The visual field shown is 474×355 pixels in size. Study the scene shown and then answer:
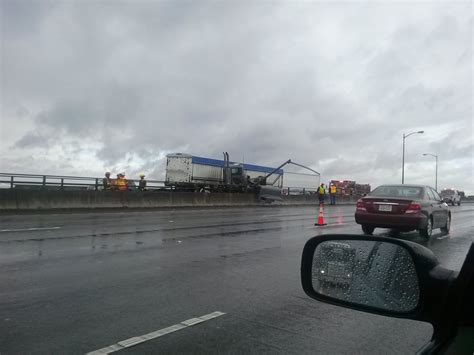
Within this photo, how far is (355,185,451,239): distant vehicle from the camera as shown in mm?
12086

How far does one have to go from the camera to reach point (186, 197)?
95.2 ft

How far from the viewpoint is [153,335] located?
4348 mm

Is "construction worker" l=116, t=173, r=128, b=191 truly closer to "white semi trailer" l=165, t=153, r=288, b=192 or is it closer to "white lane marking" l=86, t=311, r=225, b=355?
"white semi trailer" l=165, t=153, r=288, b=192

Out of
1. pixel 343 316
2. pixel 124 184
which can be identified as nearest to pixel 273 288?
pixel 343 316

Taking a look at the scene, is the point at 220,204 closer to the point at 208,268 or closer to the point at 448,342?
the point at 208,268

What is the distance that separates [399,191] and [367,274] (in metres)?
11.4

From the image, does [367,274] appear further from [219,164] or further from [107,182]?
[219,164]

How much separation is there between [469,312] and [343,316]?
3785 millimetres

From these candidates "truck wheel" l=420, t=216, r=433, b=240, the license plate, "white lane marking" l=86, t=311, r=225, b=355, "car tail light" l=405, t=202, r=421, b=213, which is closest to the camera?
"white lane marking" l=86, t=311, r=225, b=355

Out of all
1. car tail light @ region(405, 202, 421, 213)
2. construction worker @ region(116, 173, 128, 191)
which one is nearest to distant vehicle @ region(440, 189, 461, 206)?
construction worker @ region(116, 173, 128, 191)

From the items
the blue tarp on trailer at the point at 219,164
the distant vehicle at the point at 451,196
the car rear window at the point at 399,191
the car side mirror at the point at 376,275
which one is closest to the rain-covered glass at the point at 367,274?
the car side mirror at the point at 376,275

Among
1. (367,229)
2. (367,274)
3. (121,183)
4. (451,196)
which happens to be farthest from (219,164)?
(367,274)

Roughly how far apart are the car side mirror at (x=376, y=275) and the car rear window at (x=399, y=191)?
10959 mm

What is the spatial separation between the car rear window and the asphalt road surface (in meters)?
2.73
